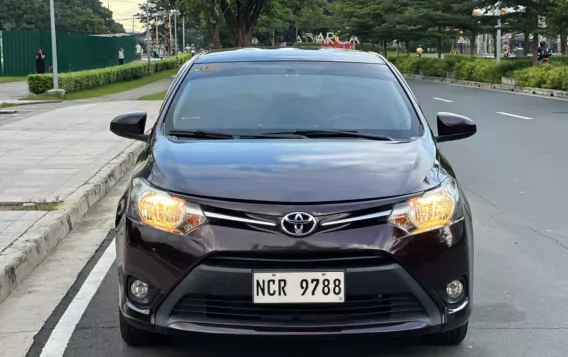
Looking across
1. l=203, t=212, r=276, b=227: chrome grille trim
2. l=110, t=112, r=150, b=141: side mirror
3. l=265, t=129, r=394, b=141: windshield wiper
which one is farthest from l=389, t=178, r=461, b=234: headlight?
l=110, t=112, r=150, b=141: side mirror

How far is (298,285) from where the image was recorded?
11.2ft

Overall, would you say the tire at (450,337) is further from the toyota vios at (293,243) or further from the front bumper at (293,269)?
the front bumper at (293,269)

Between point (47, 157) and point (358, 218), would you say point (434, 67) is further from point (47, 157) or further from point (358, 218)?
point (358, 218)

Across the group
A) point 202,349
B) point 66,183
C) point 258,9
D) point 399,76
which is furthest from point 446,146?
point 258,9

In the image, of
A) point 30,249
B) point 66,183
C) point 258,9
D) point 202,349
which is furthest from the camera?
point 258,9

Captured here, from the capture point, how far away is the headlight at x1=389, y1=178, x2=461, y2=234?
11.6 feet

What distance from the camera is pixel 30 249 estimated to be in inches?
233

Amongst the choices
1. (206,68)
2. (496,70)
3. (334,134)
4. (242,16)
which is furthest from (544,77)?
(334,134)

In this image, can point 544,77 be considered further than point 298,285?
Yes

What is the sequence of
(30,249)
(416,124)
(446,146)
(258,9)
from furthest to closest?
(258,9)
(446,146)
(30,249)
(416,124)

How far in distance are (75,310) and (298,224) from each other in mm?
2074

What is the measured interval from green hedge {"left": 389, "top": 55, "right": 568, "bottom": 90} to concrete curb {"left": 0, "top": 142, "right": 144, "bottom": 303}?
20.1 metres

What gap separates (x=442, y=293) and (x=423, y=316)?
5.5 inches

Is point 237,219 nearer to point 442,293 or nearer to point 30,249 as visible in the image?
point 442,293
